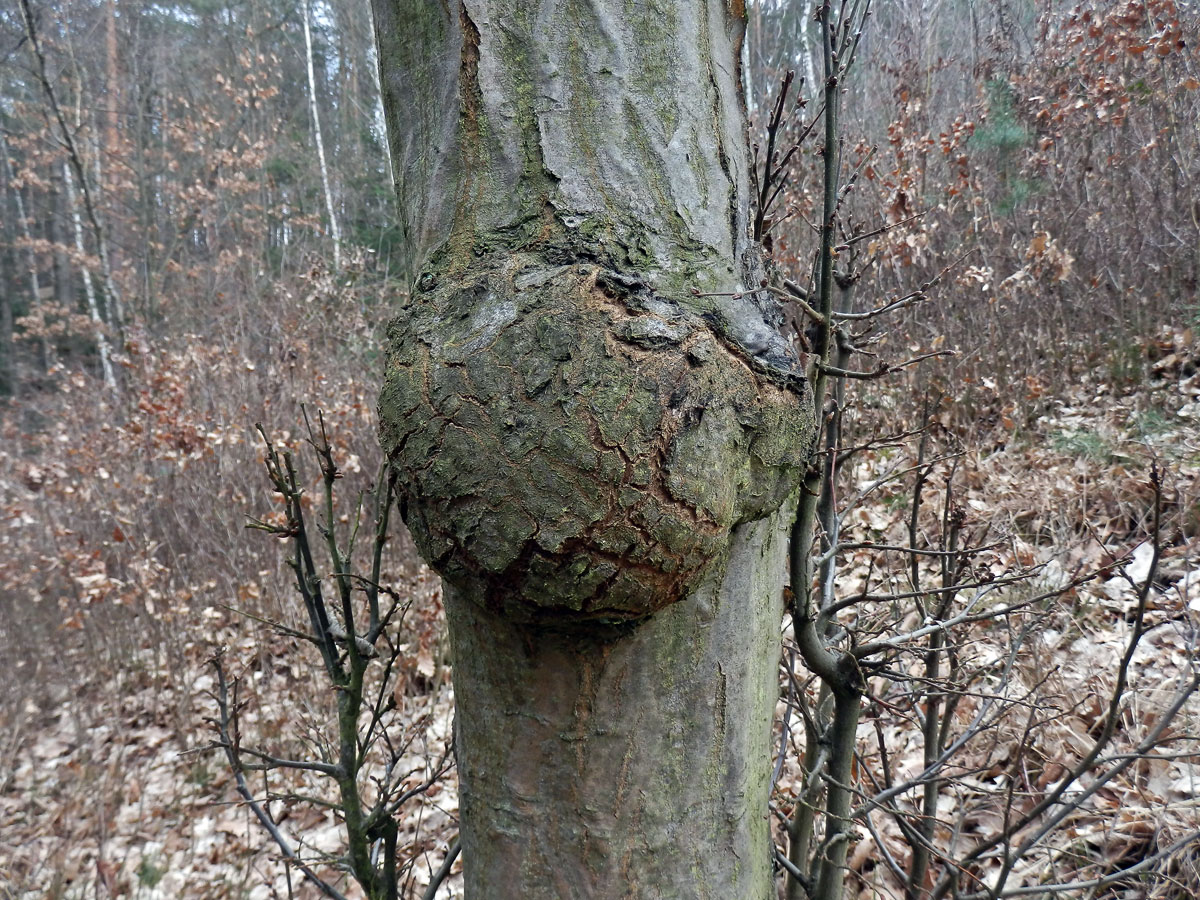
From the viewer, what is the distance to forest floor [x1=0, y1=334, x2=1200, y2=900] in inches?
100

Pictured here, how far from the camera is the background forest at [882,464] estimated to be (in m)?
2.82

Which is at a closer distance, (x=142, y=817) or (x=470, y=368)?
(x=470, y=368)

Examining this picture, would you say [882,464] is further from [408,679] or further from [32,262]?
[32,262]

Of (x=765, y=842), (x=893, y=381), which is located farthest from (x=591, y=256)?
(x=893, y=381)

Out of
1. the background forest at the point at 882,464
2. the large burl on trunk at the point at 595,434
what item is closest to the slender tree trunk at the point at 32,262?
the background forest at the point at 882,464

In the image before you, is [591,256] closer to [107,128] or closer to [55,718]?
[55,718]

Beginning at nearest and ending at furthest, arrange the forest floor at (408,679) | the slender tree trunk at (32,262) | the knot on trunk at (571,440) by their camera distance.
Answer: the knot on trunk at (571,440) < the forest floor at (408,679) < the slender tree trunk at (32,262)

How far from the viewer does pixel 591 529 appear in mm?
677

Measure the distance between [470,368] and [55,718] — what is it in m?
5.58

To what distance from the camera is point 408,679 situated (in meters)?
4.12

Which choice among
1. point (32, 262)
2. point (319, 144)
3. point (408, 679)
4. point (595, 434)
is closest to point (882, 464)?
point (408, 679)

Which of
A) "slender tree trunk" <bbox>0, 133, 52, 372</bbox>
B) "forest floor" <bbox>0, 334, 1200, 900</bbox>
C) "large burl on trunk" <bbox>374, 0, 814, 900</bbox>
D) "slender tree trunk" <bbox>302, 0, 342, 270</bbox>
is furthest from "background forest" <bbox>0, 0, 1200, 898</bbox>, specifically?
"slender tree trunk" <bbox>0, 133, 52, 372</bbox>

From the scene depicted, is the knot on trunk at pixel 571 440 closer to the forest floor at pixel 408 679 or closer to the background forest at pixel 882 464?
the background forest at pixel 882 464

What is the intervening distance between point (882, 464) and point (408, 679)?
3131 mm
